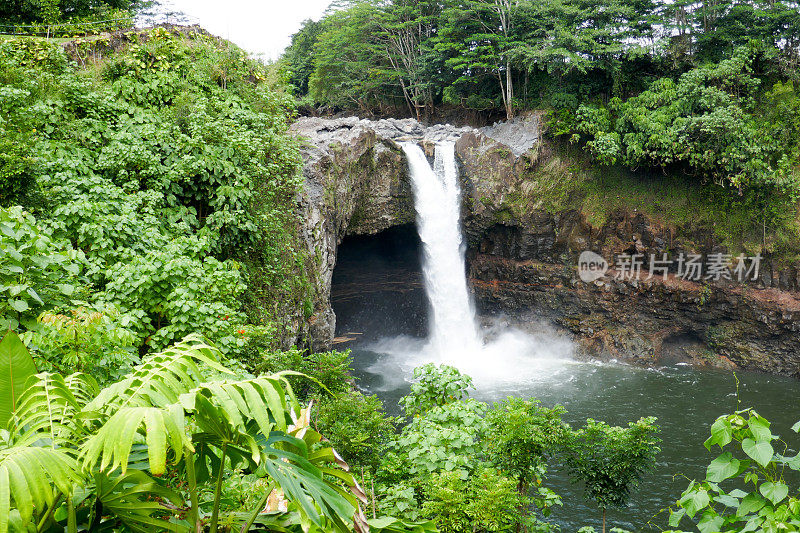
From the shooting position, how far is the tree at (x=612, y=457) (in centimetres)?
559

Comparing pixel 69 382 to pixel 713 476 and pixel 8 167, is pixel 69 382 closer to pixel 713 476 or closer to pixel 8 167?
pixel 713 476

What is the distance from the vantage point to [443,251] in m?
16.2

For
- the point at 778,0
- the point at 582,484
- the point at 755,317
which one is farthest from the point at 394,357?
the point at 778,0

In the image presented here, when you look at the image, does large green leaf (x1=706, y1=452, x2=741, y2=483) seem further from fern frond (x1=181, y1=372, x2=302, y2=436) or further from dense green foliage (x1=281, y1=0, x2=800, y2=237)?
dense green foliage (x1=281, y1=0, x2=800, y2=237)

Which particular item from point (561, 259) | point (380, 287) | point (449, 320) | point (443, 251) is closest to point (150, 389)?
point (443, 251)

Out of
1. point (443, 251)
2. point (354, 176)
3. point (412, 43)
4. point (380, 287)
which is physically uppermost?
point (412, 43)

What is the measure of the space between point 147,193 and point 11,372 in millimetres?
4874

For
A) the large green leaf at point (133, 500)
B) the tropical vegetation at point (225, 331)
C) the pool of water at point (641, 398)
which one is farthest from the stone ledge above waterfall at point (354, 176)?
the large green leaf at point (133, 500)

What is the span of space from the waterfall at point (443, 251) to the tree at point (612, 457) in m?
10.0

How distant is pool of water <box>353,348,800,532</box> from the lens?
834 cm

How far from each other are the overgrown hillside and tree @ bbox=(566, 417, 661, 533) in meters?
3.86

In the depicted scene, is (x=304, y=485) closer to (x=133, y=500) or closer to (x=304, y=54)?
(x=133, y=500)

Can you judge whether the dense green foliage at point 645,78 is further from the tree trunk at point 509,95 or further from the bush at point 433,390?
the bush at point 433,390

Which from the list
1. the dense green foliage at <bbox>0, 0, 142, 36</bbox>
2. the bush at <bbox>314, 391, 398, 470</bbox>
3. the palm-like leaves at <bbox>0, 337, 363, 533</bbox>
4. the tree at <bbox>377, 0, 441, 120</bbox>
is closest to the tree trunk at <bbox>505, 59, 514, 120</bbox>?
the tree at <bbox>377, 0, 441, 120</bbox>
